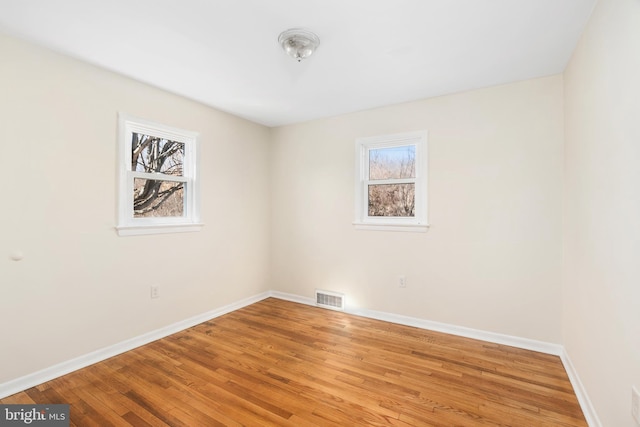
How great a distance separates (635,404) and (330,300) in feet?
9.45

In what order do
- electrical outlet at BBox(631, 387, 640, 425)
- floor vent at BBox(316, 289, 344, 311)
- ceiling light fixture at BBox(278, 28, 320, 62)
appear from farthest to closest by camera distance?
floor vent at BBox(316, 289, 344, 311) < ceiling light fixture at BBox(278, 28, 320, 62) < electrical outlet at BBox(631, 387, 640, 425)

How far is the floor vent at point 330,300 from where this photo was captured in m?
3.78

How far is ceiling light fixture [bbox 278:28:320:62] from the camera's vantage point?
6.67 ft

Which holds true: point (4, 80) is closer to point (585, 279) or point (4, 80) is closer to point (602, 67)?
point (602, 67)

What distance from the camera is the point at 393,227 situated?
3422mm

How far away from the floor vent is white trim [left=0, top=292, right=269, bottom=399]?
1.17 meters

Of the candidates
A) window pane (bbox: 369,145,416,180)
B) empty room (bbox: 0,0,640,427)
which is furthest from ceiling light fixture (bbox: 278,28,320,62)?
window pane (bbox: 369,145,416,180)

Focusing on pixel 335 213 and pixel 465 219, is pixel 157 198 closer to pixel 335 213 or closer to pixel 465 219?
pixel 335 213

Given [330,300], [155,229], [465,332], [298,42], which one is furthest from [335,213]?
[298,42]

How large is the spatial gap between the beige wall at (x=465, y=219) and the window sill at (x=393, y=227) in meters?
0.06

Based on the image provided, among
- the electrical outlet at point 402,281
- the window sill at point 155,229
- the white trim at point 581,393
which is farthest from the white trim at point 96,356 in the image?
the white trim at point 581,393

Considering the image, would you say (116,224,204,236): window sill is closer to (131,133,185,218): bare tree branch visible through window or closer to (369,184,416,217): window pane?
(131,133,185,218): bare tree branch visible through window

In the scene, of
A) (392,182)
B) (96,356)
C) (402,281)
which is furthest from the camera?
(392,182)

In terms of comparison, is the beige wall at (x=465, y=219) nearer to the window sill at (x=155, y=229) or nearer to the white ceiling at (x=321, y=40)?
the white ceiling at (x=321, y=40)
